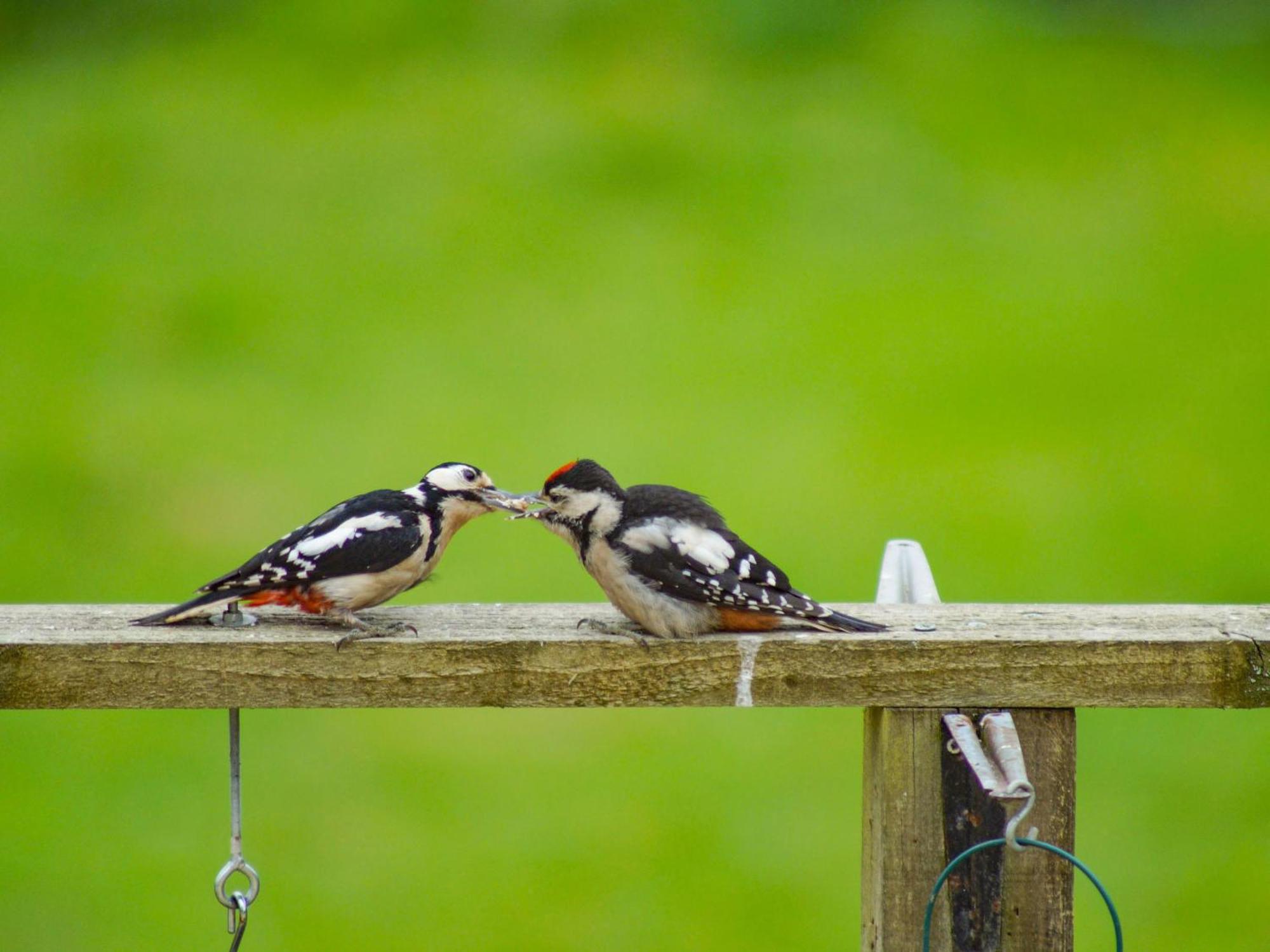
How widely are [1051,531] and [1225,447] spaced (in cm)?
79

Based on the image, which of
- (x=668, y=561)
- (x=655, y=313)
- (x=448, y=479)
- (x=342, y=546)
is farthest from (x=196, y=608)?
(x=655, y=313)

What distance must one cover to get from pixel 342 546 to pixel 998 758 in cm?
107

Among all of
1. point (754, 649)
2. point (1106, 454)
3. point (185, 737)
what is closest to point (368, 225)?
point (185, 737)

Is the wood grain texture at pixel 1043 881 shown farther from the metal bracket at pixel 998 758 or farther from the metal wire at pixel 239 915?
the metal wire at pixel 239 915

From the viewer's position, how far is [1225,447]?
19.5 ft

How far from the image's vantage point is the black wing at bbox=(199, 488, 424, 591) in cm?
228

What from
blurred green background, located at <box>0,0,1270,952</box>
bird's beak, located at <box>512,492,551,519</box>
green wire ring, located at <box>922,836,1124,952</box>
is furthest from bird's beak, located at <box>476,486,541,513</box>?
blurred green background, located at <box>0,0,1270,952</box>

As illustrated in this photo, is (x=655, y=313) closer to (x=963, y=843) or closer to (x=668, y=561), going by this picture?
(x=668, y=561)

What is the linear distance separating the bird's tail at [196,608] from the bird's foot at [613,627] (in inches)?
20.6

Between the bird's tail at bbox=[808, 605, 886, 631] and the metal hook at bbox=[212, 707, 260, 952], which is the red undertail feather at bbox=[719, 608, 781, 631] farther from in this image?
the metal hook at bbox=[212, 707, 260, 952]

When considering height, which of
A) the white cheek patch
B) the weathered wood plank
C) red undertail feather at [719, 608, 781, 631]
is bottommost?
the weathered wood plank

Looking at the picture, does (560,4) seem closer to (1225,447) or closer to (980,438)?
(980,438)

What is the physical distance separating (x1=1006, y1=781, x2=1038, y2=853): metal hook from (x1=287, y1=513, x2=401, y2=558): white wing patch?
1088mm

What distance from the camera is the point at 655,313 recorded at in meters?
6.16
